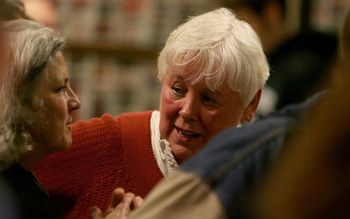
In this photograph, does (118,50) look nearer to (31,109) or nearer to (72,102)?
(72,102)

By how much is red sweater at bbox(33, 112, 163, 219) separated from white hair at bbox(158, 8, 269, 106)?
7.4 inches

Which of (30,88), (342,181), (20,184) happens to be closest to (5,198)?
(20,184)

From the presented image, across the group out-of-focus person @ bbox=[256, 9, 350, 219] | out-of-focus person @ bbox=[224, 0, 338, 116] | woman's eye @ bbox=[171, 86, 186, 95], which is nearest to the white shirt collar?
woman's eye @ bbox=[171, 86, 186, 95]

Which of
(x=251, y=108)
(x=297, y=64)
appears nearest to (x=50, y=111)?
(x=251, y=108)

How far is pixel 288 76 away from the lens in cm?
317

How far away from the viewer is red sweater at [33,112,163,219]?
2186 millimetres

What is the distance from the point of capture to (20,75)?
6.10 ft

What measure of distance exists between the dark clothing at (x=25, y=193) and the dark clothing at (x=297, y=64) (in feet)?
4.32

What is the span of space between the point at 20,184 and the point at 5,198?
9.7 inches

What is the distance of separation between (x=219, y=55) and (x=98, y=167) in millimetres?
404

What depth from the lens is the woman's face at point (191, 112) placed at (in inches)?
85.8

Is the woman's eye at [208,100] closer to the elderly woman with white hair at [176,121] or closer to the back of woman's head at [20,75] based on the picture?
the elderly woman with white hair at [176,121]

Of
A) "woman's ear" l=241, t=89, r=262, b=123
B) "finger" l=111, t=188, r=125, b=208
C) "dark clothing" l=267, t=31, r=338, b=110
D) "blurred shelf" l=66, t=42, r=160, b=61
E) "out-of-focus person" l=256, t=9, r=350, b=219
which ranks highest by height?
"out-of-focus person" l=256, t=9, r=350, b=219

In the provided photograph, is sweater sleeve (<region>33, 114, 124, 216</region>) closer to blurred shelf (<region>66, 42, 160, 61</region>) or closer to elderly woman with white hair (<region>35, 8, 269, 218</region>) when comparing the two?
elderly woman with white hair (<region>35, 8, 269, 218</region>)
